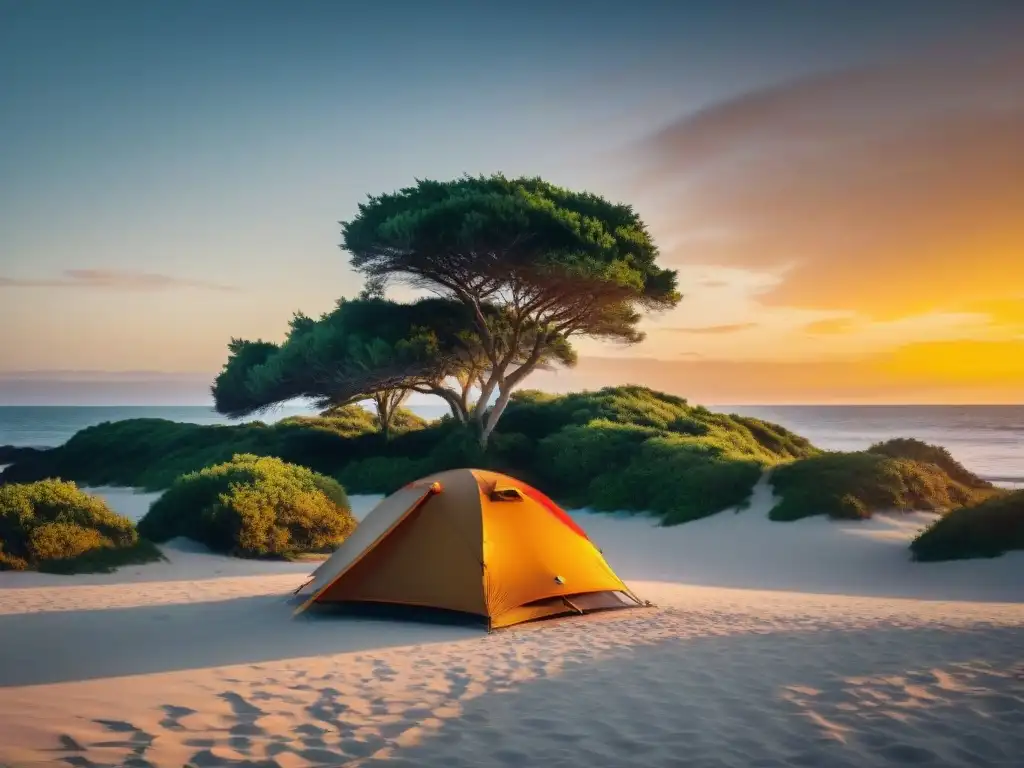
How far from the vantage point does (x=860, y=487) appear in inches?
726

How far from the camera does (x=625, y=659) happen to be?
7.53 m

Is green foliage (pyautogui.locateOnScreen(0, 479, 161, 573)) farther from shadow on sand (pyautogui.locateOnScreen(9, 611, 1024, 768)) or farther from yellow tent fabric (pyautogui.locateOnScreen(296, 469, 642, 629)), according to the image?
shadow on sand (pyautogui.locateOnScreen(9, 611, 1024, 768))

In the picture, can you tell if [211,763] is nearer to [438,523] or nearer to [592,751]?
[592,751]

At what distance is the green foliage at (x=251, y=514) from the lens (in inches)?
563

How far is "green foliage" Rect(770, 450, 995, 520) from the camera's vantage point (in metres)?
18.0

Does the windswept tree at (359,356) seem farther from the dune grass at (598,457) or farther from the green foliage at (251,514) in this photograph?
the green foliage at (251,514)

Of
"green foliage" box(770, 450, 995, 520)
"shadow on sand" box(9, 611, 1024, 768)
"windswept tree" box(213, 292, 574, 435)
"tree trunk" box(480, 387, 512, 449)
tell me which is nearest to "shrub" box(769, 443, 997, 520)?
"green foliage" box(770, 450, 995, 520)

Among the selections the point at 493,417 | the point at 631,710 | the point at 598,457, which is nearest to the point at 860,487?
the point at 598,457

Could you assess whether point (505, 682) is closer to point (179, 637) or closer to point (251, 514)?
point (179, 637)

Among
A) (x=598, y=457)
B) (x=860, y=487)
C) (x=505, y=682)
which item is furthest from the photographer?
(x=598, y=457)

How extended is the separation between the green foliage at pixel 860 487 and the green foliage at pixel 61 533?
13.7m

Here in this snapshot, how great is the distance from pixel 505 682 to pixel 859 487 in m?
14.3

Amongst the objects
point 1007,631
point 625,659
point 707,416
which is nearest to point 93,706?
point 625,659

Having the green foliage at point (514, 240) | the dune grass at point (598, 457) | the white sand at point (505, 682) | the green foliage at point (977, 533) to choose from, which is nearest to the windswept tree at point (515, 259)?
the green foliage at point (514, 240)
